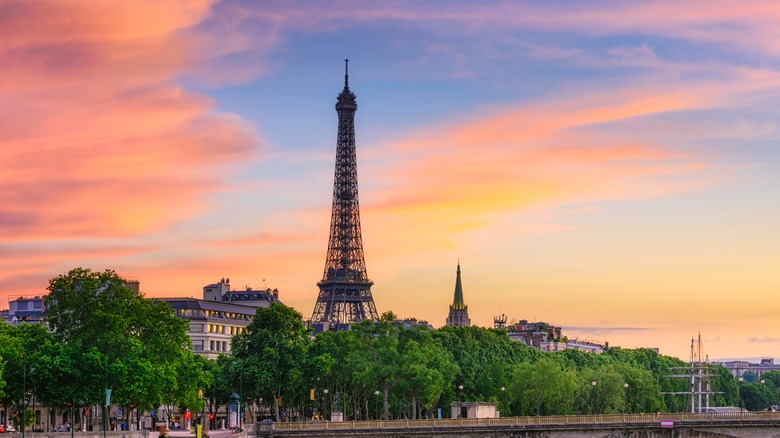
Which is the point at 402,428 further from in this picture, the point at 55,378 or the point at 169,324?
the point at 55,378

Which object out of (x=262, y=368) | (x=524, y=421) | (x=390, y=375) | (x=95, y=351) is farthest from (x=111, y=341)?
(x=390, y=375)

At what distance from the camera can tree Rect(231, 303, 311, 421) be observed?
140 m

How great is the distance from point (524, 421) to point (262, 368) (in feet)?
96.5

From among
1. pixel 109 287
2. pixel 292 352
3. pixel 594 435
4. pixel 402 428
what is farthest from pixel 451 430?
pixel 109 287

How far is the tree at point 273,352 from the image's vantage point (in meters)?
140

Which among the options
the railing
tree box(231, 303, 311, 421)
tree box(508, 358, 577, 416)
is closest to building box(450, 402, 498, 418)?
the railing

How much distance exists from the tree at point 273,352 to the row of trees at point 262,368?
11 centimetres

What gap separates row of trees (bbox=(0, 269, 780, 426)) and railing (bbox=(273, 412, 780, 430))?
47.9 ft

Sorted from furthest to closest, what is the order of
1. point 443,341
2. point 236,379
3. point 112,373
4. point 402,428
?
point 443,341
point 236,379
point 402,428
point 112,373

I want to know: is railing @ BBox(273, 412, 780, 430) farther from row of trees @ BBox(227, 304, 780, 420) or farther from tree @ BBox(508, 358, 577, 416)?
tree @ BBox(508, 358, 577, 416)

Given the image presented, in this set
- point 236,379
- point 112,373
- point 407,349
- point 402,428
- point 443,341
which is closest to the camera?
point 112,373

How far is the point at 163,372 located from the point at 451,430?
2761 cm

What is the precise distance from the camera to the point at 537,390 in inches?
6836

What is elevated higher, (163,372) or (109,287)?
(109,287)
